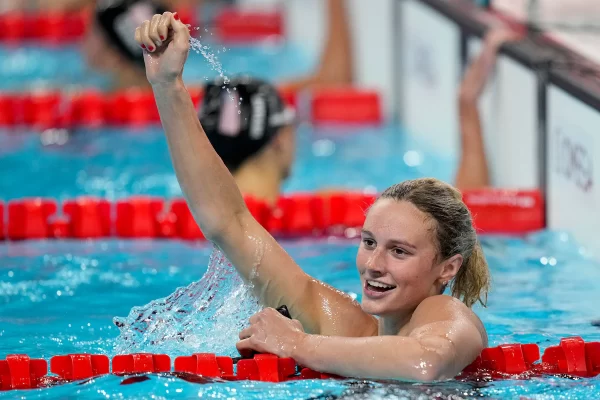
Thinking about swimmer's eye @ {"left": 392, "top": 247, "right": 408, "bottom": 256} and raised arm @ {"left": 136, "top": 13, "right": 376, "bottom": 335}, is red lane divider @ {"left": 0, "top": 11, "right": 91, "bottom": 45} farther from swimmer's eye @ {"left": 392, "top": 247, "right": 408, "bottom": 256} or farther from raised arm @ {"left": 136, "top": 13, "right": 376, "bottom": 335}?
swimmer's eye @ {"left": 392, "top": 247, "right": 408, "bottom": 256}

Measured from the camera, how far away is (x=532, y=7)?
5387 millimetres

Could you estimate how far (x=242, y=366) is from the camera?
2.77 metres

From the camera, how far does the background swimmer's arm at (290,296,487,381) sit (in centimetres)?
259

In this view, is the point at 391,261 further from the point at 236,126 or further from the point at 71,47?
the point at 71,47

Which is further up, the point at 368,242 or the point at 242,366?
the point at 368,242

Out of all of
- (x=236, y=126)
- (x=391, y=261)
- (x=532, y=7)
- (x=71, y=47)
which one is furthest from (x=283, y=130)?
(x=71, y=47)

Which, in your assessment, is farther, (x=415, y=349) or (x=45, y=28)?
(x=45, y=28)

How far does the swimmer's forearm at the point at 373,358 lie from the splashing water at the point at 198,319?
0.41 m

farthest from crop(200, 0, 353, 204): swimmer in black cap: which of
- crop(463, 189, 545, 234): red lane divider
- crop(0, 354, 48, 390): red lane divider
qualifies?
crop(0, 354, 48, 390): red lane divider

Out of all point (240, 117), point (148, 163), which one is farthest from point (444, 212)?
point (148, 163)

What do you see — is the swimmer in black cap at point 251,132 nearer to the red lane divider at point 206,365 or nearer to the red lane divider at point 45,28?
the red lane divider at point 206,365

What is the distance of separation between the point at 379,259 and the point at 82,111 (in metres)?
4.91

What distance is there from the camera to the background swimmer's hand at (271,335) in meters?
2.76

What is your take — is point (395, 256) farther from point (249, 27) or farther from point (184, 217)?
point (249, 27)
